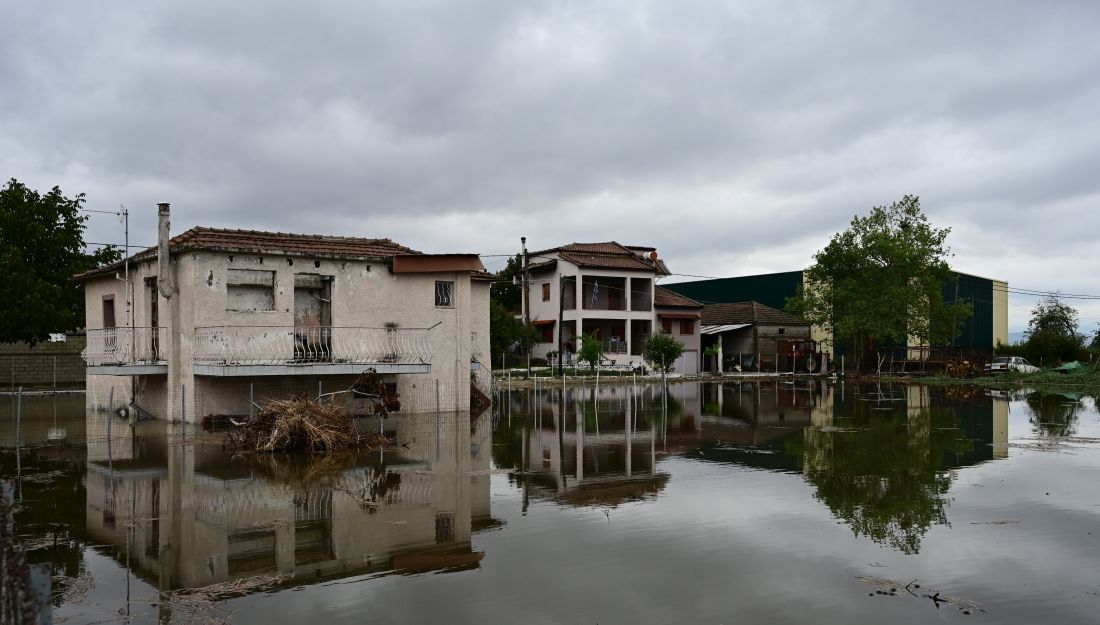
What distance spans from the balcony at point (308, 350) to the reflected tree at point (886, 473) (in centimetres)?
1047

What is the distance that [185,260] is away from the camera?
67.7 ft

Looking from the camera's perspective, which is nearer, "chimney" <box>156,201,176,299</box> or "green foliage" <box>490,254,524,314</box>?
"chimney" <box>156,201,176,299</box>

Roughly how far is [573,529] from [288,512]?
3.61 m

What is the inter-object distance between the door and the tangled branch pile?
15.8 ft

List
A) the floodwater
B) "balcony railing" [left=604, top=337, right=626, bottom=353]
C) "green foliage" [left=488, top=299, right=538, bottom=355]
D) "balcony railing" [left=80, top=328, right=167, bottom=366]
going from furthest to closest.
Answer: "balcony railing" [left=604, top=337, right=626, bottom=353] → "green foliage" [left=488, top=299, right=538, bottom=355] → "balcony railing" [left=80, top=328, right=167, bottom=366] → the floodwater

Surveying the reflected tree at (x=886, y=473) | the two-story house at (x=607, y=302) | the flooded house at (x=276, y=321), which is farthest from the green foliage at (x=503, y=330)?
the reflected tree at (x=886, y=473)

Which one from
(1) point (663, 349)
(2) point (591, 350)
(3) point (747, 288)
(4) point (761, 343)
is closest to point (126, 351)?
(2) point (591, 350)

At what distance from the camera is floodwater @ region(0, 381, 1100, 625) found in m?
6.96

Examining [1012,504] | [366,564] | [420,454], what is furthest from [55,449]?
[1012,504]

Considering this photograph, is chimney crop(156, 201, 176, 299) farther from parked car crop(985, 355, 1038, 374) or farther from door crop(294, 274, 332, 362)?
parked car crop(985, 355, 1038, 374)

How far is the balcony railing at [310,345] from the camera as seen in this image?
2030 centimetres

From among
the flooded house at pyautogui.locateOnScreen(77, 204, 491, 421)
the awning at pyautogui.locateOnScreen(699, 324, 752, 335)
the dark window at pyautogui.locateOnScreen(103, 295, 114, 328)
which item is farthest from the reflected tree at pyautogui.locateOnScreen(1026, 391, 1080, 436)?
the dark window at pyautogui.locateOnScreen(103, 295, 114, 328)

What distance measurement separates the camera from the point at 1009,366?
51.8 meters

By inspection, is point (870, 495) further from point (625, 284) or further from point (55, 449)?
point (625, 284)
